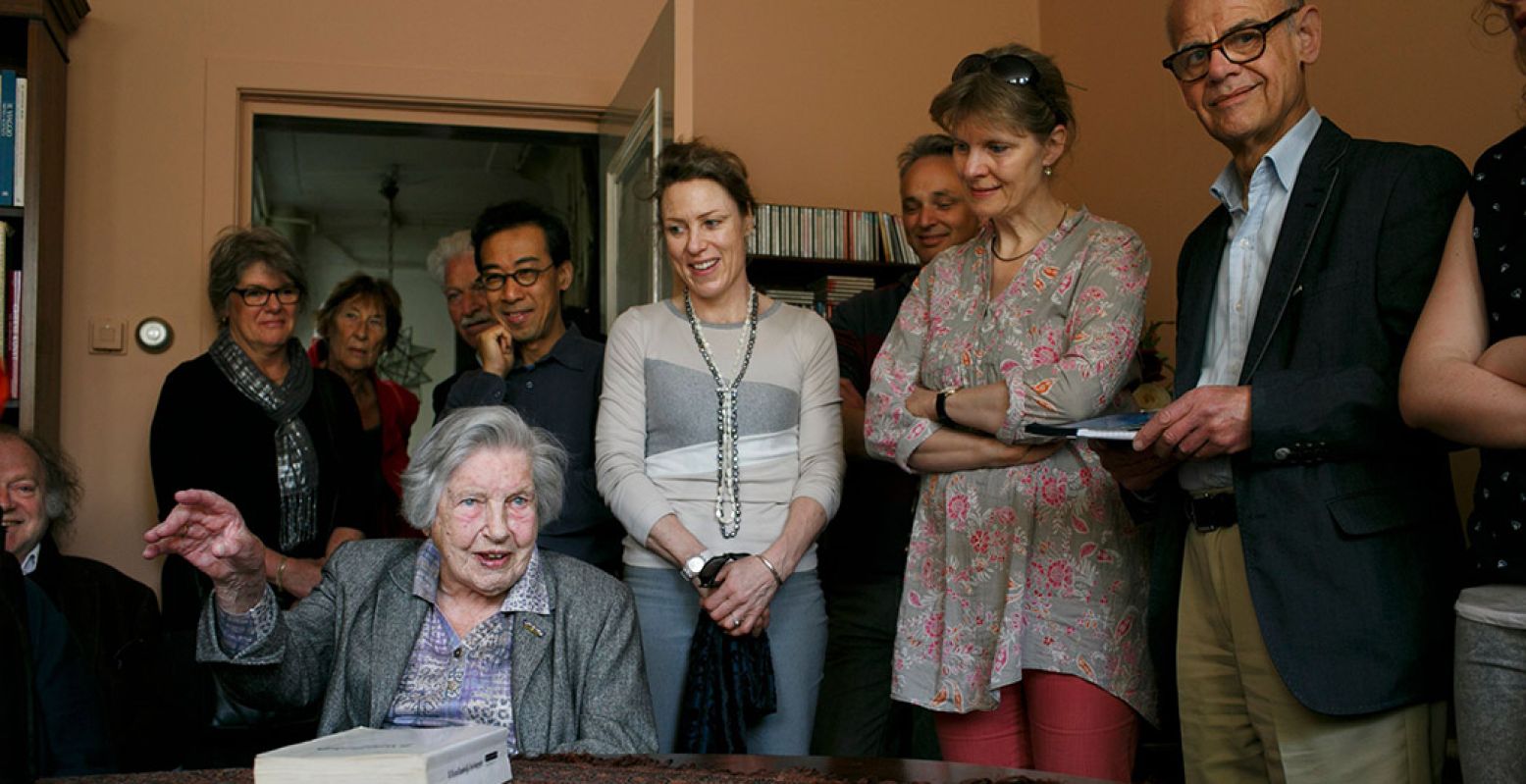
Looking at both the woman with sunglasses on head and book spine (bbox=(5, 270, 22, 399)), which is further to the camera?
book spine (bbox=(5, 270, 22, 399))

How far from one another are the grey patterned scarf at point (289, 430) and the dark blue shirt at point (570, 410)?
0.59 metres

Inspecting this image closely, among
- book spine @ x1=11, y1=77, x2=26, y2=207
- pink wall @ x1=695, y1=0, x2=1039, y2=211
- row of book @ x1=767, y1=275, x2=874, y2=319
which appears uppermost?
pink wall @ x1=695, y1=0, x2=1039, y2=211

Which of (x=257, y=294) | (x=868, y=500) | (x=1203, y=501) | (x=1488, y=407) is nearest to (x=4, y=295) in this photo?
(x=257, y=294)

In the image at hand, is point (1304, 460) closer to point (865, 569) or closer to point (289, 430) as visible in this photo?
point (865, 569)

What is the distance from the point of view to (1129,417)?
199cm

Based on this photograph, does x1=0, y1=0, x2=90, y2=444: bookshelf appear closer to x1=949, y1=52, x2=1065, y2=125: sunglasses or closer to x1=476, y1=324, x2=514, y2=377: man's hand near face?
x1=476, y1=324, x2=514, y2=377: man's hand near face

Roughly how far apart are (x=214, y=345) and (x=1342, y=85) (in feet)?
9.58

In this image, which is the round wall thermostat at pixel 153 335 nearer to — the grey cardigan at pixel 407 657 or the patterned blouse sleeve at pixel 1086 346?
the grey cardigan at pixel 407 657

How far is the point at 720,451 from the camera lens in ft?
8.73

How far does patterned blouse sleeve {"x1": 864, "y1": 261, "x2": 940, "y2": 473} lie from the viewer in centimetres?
241

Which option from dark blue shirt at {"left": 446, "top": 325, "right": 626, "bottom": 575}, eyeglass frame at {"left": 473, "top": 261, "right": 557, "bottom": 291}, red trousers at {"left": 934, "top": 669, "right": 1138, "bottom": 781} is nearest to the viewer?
red trousers at {"left": 934, "top": 669, "right": 1138, "bottom": 781}

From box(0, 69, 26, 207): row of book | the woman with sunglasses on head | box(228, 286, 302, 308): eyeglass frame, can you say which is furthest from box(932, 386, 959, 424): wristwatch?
box(0, 69, 26, 207): row of book

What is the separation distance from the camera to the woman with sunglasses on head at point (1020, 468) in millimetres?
2211

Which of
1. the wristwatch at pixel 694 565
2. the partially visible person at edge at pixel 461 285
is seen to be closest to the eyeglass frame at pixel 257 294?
the partially visible person at edge at pixel 461 285
